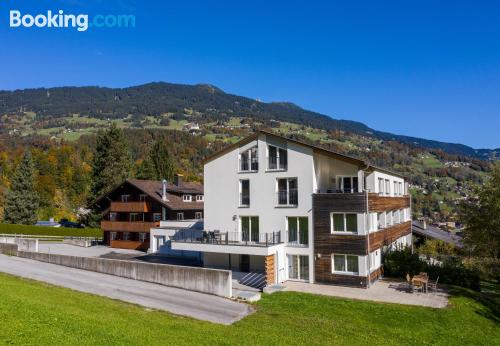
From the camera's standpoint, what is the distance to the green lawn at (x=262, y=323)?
12.5 meters

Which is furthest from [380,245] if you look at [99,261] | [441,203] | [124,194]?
[441,203]

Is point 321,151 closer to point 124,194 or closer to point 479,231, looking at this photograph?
point 479,231

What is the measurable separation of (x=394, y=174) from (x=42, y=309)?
30.1 m

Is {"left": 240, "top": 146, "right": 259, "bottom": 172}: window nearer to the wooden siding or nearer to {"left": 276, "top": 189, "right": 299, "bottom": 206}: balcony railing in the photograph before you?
{"left": 276, "top": 189, "right": 299, "bottom": 206}: balcony railing

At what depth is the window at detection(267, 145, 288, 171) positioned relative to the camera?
2828 cm

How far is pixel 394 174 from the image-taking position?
120 ft

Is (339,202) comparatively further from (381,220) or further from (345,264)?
(381,220)

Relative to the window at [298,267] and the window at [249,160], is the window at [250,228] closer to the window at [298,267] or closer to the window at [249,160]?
the window at [298,267]

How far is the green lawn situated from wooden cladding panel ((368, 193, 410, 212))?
7022 mm

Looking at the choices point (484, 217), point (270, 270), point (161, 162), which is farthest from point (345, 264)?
point (161, 162)

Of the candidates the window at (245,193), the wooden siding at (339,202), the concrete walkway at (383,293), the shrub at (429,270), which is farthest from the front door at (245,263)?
the shrub at (429,270)

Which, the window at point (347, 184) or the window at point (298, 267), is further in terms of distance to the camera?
the window at point (347, 184)

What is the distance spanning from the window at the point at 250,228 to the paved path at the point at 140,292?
722cm

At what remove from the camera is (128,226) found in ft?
148
